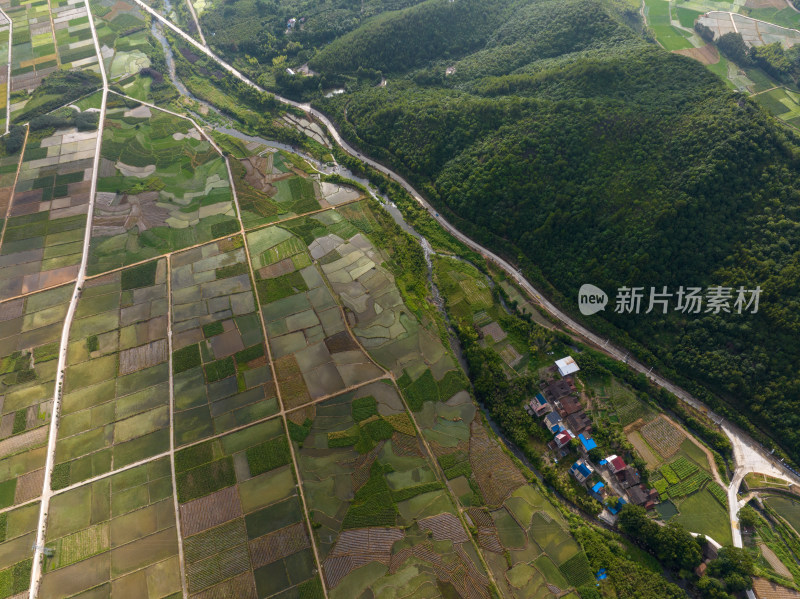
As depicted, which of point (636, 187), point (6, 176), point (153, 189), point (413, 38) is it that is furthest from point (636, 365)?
point (6, 176)

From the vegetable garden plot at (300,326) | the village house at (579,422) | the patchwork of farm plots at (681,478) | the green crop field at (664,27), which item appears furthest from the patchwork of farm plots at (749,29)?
the vegetable garden plot at (300,326)

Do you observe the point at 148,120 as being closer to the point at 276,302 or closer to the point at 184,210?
the point at 184,210

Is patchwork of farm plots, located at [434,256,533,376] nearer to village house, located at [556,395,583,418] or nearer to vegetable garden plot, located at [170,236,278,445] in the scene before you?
village house, located at [556,395,583,418]

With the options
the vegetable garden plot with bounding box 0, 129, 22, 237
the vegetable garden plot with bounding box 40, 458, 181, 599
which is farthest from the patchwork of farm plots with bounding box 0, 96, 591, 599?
the vegetable garden plot with bounding box 0, 129, 22, 237

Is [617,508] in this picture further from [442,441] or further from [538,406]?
A: [442,441]

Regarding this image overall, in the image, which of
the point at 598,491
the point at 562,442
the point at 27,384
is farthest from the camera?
the point at 27,384

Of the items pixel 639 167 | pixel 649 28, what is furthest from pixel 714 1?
pixel 639 167
